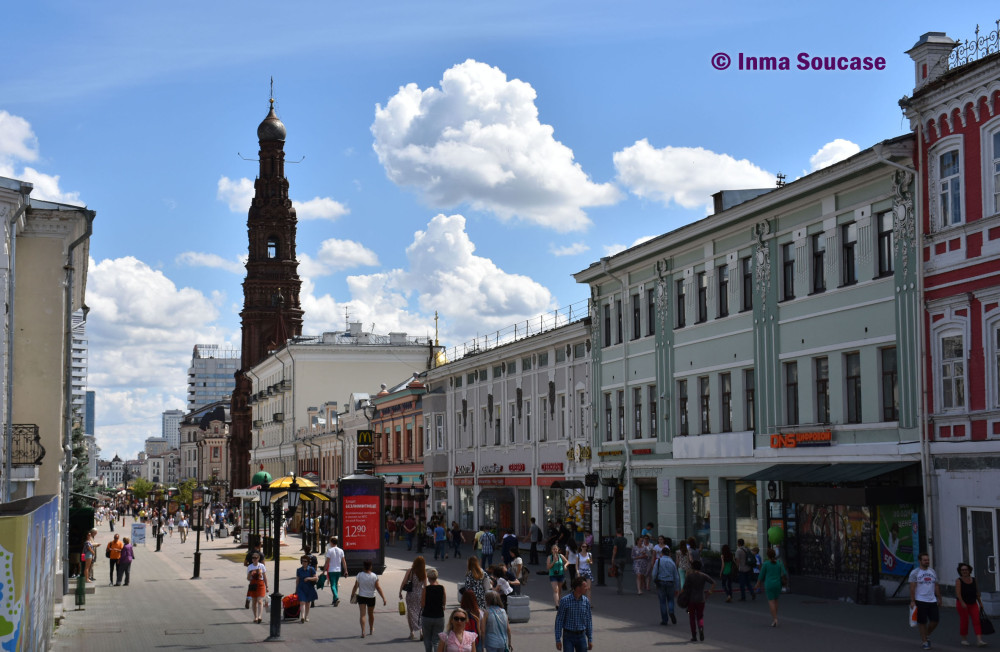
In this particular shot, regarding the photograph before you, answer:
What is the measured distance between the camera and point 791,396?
107ft

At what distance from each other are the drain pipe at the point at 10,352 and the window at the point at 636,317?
20.1 meters

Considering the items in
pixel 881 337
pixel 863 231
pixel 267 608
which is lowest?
pixel 267 608

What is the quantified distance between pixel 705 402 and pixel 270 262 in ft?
259

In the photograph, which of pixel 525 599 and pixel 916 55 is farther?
pixel 916 55

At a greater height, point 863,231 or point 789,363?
point 863,231

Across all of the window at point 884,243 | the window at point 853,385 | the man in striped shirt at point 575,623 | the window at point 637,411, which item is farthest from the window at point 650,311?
the man in striped shirt at point 575,623

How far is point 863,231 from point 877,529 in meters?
6.91

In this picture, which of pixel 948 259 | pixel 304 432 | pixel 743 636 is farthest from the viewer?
pixel 304 432

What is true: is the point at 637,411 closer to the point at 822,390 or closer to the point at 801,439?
the point at 801,439

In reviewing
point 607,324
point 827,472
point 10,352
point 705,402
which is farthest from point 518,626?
point 607,324

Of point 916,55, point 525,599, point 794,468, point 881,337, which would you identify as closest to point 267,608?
point 525,599

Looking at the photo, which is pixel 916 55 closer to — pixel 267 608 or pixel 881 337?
pixel 881 337

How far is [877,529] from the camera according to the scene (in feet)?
92.8

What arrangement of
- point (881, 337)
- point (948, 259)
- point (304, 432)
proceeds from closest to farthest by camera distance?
1. point (948, 259)
2. point (881, 337)
3. point (304, 432)
